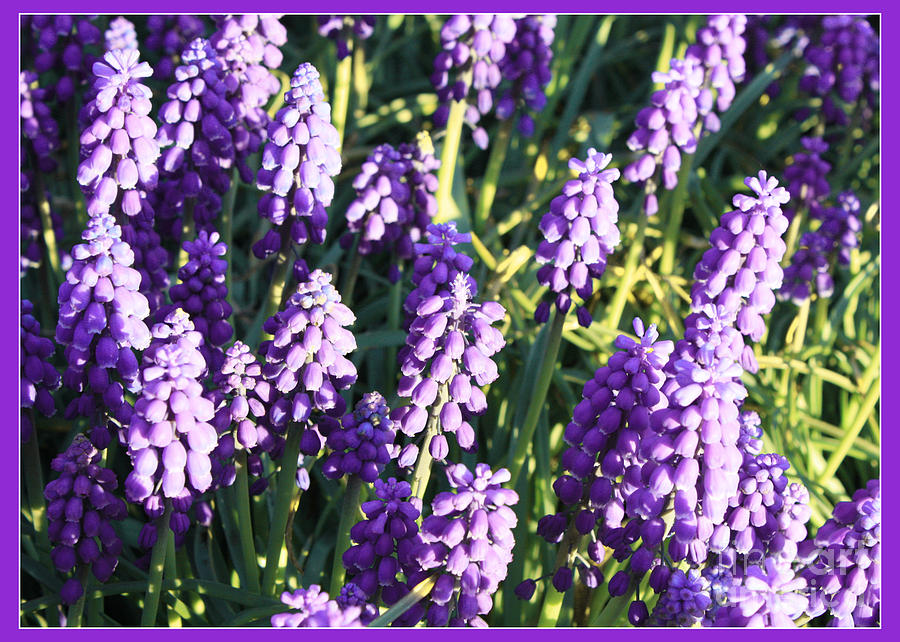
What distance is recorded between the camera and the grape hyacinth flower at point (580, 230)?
436 cm

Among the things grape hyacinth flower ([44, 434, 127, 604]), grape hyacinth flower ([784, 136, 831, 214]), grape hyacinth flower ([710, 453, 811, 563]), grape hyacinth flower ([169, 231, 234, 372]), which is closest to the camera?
grape hyacinth flower ([710, 453, 811, 563])

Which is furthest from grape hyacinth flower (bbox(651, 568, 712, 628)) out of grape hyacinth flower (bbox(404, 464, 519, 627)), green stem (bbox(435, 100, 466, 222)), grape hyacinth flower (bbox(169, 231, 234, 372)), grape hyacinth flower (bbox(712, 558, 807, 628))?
green stem (bbox(435, 100, 466, 222))

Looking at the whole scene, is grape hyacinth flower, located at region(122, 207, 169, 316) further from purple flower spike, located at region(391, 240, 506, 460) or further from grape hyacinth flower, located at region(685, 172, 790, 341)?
grape hyacinth flower, located at region(685, 172, 790, 341)

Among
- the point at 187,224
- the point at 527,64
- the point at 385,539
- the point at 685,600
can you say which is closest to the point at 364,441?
the point at 385,539

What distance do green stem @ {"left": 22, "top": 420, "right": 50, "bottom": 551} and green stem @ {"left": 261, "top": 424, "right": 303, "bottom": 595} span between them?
1032mm

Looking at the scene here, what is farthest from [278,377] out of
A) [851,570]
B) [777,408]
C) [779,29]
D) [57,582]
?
[779,29]

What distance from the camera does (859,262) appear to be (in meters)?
6.78

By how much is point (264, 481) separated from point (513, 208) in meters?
3.17

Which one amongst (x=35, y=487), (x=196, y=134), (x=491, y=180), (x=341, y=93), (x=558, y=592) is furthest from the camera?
(x=491, y=180)

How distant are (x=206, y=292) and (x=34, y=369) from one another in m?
0.76

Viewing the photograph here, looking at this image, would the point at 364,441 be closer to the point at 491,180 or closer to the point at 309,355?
the point at 309,355

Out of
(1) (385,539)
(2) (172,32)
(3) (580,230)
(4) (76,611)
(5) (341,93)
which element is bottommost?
(4) (76,611)

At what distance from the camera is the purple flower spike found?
12.9 ft

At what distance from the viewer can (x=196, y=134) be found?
5.08m
